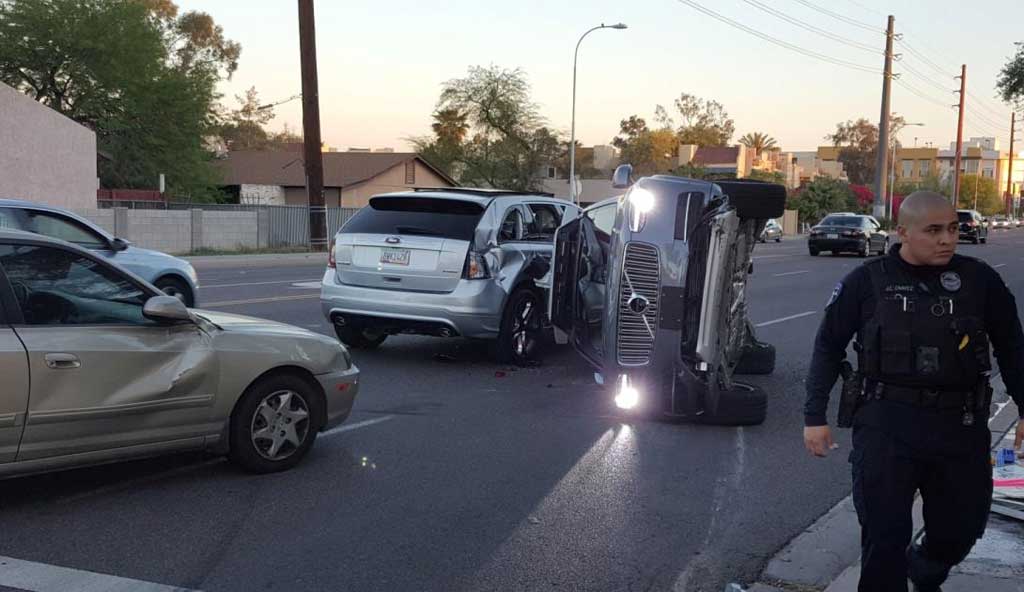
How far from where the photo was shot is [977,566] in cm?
472

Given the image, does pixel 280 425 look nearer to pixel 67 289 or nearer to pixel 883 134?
pixel 67 289

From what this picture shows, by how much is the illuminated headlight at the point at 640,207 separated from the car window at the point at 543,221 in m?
3.31

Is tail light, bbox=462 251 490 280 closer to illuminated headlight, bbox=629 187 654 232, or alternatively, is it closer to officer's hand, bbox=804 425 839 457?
illuminated headlight, bbox=629 187 654 232

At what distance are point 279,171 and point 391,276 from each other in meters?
52.9

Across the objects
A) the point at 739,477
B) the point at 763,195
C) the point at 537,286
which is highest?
the point at 763,195

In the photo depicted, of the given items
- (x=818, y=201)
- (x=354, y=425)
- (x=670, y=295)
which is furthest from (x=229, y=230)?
(x=818, y=201)

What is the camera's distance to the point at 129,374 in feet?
17.6

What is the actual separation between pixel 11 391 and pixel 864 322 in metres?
3.92

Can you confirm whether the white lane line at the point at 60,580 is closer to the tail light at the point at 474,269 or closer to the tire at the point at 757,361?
the tail light at the point at 474,269

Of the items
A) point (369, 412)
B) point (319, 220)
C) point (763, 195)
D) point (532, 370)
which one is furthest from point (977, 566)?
point (319, 220)

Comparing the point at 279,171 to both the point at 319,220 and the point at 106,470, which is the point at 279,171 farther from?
the point at 106,470

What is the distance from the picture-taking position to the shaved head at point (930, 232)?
3.71 metres

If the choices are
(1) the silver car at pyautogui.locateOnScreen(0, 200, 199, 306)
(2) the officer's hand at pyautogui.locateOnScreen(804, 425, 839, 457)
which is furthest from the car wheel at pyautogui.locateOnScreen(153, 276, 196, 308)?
(2) the officer's hand at pyautogui.locateOnScreen(804, 425, 839, 457)

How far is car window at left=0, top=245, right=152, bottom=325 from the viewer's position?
5.14 meters
